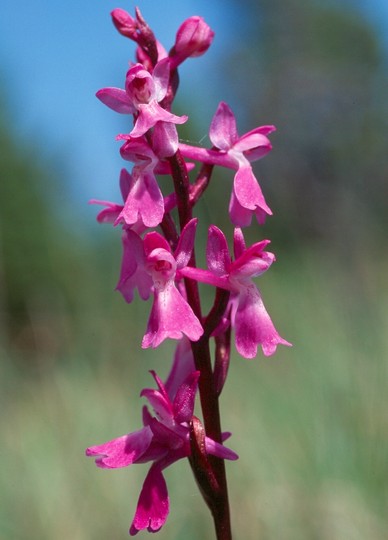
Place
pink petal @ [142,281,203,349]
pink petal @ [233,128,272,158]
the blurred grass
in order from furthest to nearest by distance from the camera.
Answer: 1. the blurred grass
2. pink petal @ [233,128,272,158]
3. pink petal @ [142,281,203,349]

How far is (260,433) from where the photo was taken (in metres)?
3.00

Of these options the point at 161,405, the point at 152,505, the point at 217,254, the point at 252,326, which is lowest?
the point at 152,505

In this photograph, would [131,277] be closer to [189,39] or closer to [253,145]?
[253,145]

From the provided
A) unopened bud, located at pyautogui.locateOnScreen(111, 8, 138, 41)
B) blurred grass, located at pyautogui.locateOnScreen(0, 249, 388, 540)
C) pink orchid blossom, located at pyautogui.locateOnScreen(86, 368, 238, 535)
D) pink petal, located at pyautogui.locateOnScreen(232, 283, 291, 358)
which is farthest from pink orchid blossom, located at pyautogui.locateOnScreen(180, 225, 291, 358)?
blurred grass, located at pyautogui.locateOnScreen(0, 249, 388, 540)

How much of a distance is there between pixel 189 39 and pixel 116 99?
0.18 meters

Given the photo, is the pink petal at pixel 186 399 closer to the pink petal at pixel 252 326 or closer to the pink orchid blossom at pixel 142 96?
the pink petal at pixel 252 326

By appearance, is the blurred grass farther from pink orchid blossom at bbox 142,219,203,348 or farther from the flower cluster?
pink orchid blossom at bbox 142,219,203,348

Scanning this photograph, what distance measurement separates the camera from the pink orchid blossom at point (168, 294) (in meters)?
1.08

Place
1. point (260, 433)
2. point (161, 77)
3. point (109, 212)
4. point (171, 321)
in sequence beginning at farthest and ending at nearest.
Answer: point (260, 433), point (109, 212), point (161, 77), point (171, 321)

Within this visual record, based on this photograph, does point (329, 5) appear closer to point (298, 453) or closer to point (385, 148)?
point (385, 148)

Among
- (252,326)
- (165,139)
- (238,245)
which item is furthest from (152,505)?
(165,139)

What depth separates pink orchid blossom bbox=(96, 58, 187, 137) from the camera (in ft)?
3.67

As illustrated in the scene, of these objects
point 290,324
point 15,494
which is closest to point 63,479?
point 15,494

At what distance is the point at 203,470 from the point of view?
1.09m
